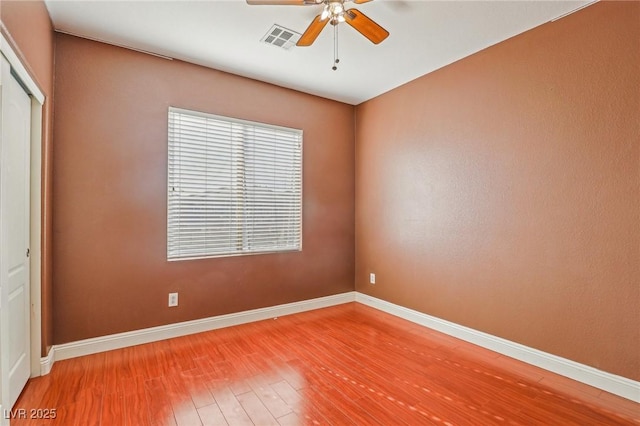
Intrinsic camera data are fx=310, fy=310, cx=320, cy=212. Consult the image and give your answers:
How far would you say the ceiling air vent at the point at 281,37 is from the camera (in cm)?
262

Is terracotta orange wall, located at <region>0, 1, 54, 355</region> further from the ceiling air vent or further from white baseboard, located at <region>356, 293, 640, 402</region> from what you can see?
white baseboard, located at <region>356, 293, 640, 402</region>

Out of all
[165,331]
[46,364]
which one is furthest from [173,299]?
[46,364]

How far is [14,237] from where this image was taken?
1.97 m

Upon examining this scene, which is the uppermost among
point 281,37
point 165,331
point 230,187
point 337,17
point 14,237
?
point 281,37

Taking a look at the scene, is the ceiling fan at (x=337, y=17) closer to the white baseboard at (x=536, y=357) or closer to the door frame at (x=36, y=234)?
the door frame at (x=36, y=234)

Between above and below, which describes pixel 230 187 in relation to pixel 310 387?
above

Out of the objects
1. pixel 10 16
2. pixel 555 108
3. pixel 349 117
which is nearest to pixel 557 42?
pixel 555 108

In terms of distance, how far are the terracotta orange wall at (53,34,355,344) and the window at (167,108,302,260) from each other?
4.3 inches

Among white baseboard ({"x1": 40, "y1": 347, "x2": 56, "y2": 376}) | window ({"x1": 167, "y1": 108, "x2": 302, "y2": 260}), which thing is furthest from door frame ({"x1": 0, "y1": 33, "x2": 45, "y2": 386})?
window ({"x1": 167, "y1": 108, "x2": 302, "y2": 260})

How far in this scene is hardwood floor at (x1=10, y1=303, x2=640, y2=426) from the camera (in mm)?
1916

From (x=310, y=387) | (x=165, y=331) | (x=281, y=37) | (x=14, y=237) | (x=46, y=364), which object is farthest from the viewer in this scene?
(x=165, y=331)

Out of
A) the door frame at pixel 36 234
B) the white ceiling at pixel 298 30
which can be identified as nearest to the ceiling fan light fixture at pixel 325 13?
the white ceiling at pixel 298 30

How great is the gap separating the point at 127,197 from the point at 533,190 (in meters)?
3.59

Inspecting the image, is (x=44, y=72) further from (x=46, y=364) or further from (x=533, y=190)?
(x=533, y=190)
